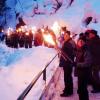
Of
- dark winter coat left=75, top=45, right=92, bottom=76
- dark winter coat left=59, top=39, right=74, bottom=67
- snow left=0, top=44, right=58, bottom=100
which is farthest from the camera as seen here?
snow left=0, top=44, right=58, bottom=100

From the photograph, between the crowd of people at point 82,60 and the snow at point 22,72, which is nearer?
the crowd of people at point 82,60

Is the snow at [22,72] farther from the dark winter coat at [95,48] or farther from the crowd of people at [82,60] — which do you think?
the dark winter coat at [95,48]

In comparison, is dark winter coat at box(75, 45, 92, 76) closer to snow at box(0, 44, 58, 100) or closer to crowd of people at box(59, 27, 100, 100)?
crowd of people at box(59, 27, 100, 100)

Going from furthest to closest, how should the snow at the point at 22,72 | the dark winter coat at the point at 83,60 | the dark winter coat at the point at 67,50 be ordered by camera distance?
the snow at the point at 22,72
the dark winter coat at the point at 67,50
the dark winter coat at the point at 83,60

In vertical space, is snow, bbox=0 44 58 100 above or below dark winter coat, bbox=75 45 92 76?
below

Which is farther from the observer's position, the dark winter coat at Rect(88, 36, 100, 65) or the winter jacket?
the dark winter coat at Rect(88, 36, 100, 65)

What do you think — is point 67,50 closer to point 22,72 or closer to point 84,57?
point 84,57

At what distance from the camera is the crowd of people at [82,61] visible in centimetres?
857

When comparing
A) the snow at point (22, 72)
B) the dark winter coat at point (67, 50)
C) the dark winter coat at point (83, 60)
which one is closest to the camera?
the dark winter coat at point (83, 60)

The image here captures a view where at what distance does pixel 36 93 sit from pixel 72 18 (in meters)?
38.6

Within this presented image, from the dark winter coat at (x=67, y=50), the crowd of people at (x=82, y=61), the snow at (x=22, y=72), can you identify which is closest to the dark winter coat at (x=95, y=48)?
the crowd of people at (x=82, y=61)

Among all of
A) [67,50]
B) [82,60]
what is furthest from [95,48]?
[82,60]

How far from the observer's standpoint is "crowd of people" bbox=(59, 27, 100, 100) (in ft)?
28.1

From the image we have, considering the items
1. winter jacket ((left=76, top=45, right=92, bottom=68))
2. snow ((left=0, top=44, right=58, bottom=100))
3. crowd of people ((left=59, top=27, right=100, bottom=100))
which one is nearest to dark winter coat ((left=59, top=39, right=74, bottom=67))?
crowd of people ((left=59, top=27, right=100, bottom=100))
